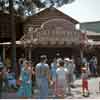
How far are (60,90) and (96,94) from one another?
217cm

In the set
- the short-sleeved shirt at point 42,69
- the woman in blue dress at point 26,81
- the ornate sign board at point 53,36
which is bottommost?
the woman in blue dress at point 26,81

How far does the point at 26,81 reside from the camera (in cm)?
1553

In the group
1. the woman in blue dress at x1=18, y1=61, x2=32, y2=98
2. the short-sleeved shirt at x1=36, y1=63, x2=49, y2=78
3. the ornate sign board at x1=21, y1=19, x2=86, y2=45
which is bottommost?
the woman in blue dress at x1=18, y1=61, x2=32, y2=98

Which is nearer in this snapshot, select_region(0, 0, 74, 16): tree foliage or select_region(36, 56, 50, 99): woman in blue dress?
select_region(36, 56, 50, 99): woman in blue dress

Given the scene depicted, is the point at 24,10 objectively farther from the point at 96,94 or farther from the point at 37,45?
the point at 96,94

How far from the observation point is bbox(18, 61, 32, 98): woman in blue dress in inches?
599

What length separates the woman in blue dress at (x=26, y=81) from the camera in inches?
599

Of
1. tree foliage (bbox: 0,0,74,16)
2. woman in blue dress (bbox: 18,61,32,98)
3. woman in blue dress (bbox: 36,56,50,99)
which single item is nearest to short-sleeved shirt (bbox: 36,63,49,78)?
woman in blue dress (bbox: 36,56,50,99)

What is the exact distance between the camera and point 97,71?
1294 inches

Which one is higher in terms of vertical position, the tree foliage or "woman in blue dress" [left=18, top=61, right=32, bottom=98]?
the tree foliage

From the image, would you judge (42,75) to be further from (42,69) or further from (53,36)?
(53,36)

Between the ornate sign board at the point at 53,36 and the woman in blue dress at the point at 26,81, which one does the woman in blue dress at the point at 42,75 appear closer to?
the woman in blue dress at the point at 26,81

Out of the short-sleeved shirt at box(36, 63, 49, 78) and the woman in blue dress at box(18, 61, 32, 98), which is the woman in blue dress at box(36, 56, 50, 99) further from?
the woman in blue dress at box(18, 61, 32, 98)

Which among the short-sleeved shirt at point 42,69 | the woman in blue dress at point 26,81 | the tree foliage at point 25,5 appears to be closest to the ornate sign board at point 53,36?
the tree foliage at point 25,5
